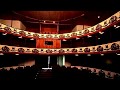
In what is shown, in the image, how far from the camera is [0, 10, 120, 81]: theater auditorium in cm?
1797

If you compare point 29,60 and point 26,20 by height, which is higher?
point 26,20

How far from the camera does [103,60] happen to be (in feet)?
64.1

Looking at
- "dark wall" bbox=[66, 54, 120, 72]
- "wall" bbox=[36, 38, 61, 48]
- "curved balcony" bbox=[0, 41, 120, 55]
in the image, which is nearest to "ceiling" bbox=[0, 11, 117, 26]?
"wall" bbox=[36, 38, 61, 48]

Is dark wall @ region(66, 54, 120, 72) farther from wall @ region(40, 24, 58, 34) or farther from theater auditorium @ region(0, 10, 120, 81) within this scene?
wall @ region(40, 24, 58, 34)

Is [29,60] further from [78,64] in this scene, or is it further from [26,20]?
[78,64]

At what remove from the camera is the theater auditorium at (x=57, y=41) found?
59.0 feet

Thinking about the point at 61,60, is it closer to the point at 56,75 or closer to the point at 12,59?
the point at 12,59

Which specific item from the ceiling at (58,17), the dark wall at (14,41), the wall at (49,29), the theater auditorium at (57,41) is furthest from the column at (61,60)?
the ceiling at (58,17)

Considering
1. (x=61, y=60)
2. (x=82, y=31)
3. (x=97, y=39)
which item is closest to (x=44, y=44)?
(x=61, y=60)

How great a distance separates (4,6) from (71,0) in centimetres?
122

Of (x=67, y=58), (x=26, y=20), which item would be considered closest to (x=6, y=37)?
(x=26, y=20)

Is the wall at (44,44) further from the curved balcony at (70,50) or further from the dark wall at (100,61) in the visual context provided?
the dark wall at (100,61)

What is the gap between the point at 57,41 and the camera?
25.9 m

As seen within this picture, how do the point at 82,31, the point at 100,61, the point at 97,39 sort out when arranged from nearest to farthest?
the point at 100,61 → the point at 97,39 → the point at 82,31
